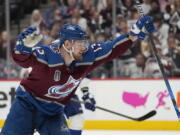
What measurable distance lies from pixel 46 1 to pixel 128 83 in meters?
2.31

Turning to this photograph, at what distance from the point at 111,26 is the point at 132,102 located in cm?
117

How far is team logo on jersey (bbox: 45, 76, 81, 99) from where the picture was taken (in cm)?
410

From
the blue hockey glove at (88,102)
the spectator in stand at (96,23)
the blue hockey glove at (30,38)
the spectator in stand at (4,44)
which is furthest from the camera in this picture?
the spectator in stand at (96,23)

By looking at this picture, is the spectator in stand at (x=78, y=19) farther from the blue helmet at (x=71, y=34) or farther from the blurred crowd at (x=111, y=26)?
the blue helmet at (x=71, y=34)

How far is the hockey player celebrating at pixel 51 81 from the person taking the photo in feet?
13.3

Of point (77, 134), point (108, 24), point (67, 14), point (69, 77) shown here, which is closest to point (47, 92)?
point (69, 77)

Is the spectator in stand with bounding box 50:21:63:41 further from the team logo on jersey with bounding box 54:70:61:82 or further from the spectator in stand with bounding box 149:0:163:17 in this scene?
the team logo on jersey with bounding box 54:70:61:82

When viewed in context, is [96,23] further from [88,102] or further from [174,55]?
[88,102]

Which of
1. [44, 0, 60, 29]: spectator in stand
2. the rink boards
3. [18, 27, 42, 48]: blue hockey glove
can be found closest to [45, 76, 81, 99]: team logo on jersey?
[18, 27, 42, 48]: blue hockey glove

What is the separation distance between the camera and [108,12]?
8578 millimetres

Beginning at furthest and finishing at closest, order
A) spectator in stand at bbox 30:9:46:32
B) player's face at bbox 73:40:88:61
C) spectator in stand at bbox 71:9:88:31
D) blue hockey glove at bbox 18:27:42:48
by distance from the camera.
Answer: spectator in stand at bbox 30:9:46:32 → spectator in stand at bbox 71:9:88:31 → player's face at bbox 73:40:88:61 → blue hockey glove at bbox 18:27:42:48

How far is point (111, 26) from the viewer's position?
842cm

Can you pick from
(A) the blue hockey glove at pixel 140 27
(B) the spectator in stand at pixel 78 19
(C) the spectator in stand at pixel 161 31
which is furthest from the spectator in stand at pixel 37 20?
(A) the blue hockey glove at pixel 140 27

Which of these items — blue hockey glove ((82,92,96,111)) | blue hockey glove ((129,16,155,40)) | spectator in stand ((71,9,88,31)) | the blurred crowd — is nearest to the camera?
blue hockey glove ((129,16,155,40))
